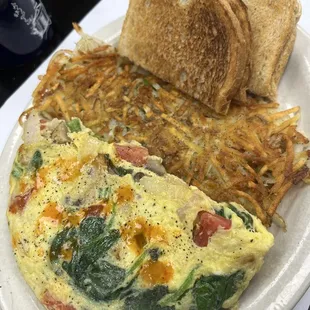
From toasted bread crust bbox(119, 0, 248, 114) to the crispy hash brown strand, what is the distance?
68 millimetres

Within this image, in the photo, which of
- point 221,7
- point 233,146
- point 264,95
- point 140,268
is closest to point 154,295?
point 140,268

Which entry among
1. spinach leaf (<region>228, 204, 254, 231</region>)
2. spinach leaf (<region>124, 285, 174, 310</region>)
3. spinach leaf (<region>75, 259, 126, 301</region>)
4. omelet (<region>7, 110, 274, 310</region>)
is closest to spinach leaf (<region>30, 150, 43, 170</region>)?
omelet (<region>7, 110, 274, 310</region>)

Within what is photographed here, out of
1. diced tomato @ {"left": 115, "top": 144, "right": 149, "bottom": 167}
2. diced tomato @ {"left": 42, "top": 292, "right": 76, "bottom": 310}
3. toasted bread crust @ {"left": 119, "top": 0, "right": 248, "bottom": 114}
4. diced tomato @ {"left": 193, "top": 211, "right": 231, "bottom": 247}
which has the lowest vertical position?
diced tomato @ {"left": 42, "top": 292, "right": 76, "bottom": 310}

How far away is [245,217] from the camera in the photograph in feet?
4.69

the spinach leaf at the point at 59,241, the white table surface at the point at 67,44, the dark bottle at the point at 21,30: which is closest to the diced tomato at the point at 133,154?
the spinach leaf at the point at 59,241

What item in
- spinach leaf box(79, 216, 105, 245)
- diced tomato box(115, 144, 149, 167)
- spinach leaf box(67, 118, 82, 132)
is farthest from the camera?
spinach leaf box(67, 118, 82, 132)

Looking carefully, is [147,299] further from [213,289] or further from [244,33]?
[244,33]

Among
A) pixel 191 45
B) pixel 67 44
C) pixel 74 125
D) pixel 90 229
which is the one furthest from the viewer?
pixel 67 44

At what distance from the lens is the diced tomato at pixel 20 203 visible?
62.5 inches

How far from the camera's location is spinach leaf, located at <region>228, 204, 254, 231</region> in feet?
4.61

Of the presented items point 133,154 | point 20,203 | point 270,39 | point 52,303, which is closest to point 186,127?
point 133,154

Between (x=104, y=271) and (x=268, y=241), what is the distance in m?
0.50

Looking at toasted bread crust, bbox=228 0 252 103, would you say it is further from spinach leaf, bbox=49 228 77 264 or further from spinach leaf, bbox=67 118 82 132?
spinach leaf, bbox=49 228 77 264

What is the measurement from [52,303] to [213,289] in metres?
0.52
